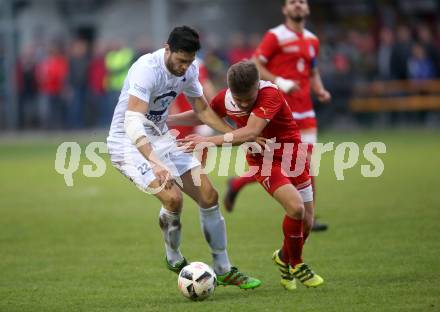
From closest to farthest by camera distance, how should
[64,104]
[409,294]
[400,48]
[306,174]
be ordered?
[409,294] < [306,174] < [400,48] < [64,104]

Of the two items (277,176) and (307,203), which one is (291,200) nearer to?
(277,176)

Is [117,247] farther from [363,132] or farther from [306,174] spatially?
[363,132]

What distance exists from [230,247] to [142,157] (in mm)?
2127

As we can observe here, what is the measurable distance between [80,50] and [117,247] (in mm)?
15267

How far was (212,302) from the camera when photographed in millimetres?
7078

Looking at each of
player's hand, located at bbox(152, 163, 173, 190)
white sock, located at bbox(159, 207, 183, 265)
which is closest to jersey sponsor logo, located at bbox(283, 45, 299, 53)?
white sock, located at bbox(159, 207, 183, 265)

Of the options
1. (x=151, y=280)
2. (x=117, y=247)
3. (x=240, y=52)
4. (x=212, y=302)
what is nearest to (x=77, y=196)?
(x=117, y=247)

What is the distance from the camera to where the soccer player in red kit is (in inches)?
289

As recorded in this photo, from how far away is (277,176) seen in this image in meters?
7.49

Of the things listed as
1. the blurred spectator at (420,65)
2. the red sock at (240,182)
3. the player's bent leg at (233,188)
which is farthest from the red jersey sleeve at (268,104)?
the blurred spectator at (420,65)

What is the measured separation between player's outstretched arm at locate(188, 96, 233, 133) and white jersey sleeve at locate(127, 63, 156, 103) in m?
0.57

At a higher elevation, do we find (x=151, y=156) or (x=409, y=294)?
(x=151, y=156)

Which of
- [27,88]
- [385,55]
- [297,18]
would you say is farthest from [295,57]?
[27,88]

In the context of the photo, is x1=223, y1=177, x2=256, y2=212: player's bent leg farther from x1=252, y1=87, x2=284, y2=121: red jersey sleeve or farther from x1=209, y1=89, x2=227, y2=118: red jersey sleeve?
x1=252, y1=87, x2=284, y2=121: red jersey sleeve
